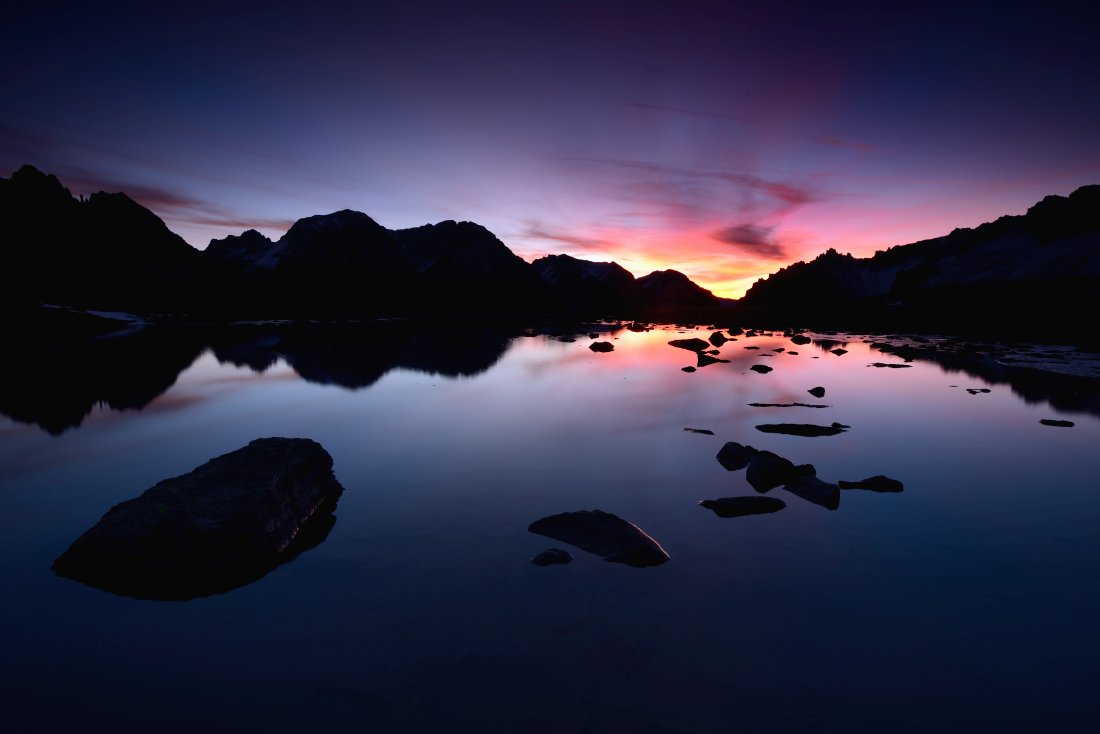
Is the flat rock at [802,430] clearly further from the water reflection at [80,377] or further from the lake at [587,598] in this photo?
the water reflection at [80,377]

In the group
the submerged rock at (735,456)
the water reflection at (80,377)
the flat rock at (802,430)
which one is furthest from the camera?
the water reflection at (80,377)

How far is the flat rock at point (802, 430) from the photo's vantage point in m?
14.4

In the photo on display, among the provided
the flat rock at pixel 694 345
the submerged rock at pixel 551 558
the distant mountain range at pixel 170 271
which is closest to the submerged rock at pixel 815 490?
the submerged rock at pixel 551 558

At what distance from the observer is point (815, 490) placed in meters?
9.44

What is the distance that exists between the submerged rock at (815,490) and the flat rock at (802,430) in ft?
16.1

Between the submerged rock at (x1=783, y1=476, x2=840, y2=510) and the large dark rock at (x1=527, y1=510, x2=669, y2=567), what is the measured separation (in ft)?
13.5

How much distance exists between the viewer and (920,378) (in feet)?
86.1

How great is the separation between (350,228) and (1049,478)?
220 metres

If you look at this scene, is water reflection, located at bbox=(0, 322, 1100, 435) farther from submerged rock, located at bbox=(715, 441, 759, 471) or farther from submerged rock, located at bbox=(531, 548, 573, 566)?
submerged rock, located at bbox=(531, 548, 573, 566)

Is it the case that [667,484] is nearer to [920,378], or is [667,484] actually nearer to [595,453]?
[595,453]

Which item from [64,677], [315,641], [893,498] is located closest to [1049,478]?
[893,498]

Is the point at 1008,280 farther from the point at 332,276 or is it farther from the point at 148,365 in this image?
the point at 332,276

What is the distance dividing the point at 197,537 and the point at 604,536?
5.98 metres

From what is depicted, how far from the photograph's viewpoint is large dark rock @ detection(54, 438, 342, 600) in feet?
20.4
